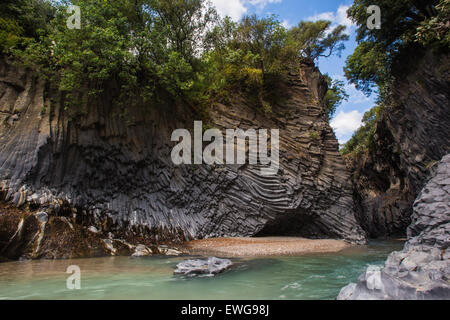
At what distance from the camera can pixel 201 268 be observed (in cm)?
638

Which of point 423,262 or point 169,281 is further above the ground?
point 423,262

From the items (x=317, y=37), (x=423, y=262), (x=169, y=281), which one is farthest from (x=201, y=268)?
(x=317, y=37)

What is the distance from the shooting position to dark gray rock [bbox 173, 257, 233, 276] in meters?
6.25

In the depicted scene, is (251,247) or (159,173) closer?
(251,247)

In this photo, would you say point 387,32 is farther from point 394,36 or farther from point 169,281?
point 169,281

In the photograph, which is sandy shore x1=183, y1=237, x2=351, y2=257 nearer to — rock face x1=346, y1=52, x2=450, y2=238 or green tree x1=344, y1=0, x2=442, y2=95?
rock face x1=346, y1=52, x2=450, y2=238

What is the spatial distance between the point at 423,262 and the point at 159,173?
11.5 metres

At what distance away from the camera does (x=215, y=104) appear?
1595 cm

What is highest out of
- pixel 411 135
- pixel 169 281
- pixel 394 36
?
pixel 394 36

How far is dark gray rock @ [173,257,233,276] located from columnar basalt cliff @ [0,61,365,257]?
17.0ft

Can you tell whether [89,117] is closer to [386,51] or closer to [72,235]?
[72,235]

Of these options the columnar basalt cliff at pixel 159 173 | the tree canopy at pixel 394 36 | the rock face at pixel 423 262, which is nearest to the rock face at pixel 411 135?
the tree canopy at pixel 394 36

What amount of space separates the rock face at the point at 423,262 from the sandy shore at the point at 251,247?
4227 mm

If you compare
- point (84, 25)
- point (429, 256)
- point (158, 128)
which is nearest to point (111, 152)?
point (158, 128)
